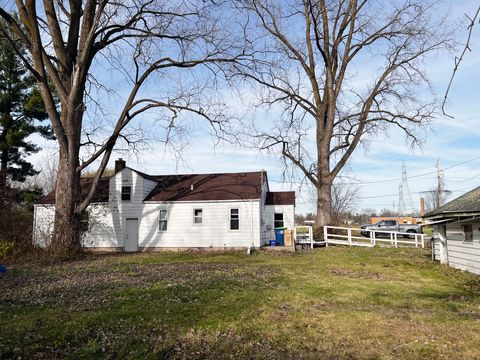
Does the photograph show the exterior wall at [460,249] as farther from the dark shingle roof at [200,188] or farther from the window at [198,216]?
the window at [198,216]

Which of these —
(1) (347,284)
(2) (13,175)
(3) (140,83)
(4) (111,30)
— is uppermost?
(4) (111,30)

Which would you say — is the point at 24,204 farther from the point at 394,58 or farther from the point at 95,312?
the point at 394,58

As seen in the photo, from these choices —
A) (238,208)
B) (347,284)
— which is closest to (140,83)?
(238,208)

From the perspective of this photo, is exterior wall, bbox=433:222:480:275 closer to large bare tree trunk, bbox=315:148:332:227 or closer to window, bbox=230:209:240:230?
large bare tree trunk, bbox=315:148:332:227

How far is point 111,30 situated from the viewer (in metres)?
19.6

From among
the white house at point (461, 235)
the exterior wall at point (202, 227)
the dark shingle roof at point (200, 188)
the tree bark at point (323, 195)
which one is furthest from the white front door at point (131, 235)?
the white house at point (461, 235)

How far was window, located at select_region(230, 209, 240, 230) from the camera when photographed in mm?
21875

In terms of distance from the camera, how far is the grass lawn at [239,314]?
5.11 m

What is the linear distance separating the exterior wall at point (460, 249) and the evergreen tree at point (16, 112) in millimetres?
27251

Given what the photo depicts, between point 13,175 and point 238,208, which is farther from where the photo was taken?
point 13,175

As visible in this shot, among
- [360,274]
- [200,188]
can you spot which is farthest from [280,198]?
[360,274]

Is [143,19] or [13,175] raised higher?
[143,19]

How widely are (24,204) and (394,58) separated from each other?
28655 mm

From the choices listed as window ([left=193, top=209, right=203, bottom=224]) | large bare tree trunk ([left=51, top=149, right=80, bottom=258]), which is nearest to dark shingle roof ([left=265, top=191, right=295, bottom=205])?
window ([left=193, top=209, right=203, bottom=224])
